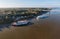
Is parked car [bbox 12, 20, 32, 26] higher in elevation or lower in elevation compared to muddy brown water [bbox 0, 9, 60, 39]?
higher

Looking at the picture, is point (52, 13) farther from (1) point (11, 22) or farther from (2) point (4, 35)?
(2) point (4, 35)

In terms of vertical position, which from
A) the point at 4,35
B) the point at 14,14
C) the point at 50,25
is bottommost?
the point at 4,35

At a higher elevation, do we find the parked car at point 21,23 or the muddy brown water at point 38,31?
the parked car at point 21,23

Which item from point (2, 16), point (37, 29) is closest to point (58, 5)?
point (37, 29)

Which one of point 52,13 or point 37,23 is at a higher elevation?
point 52,13

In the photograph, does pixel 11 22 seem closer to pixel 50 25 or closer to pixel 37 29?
pixel 37 29

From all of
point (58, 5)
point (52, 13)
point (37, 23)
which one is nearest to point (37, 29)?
point (37, 23)
